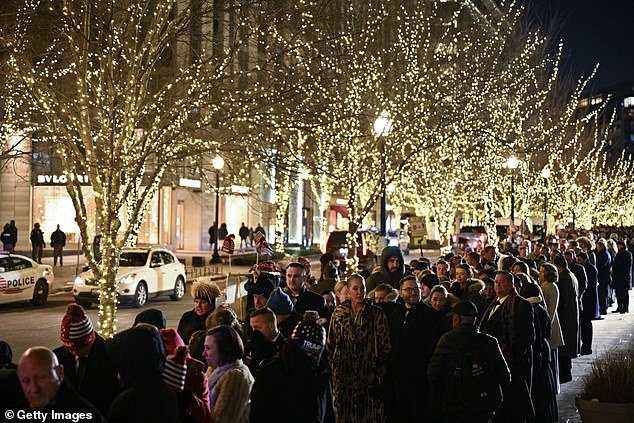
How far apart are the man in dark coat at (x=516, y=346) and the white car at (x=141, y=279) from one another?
1545cm

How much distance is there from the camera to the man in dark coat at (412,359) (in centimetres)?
910

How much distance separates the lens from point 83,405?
15.3ft

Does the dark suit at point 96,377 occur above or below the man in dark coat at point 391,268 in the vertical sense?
below

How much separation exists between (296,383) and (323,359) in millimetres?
737

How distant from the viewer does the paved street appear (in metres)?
13.4

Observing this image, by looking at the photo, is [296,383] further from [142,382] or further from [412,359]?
[412,359]

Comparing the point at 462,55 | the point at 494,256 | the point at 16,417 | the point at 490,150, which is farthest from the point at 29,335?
the point at 490,150

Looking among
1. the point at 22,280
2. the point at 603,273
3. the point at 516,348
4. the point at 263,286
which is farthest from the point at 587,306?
the point at 22,280

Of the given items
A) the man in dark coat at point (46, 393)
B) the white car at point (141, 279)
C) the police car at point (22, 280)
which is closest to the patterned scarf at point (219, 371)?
the man in dark coat at point (46, 393)

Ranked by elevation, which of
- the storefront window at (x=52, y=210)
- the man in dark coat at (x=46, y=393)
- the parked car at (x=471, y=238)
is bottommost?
the man in dark coat at (x=46, y=393)

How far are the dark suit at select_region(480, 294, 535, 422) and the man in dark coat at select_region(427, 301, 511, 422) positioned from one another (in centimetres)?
136

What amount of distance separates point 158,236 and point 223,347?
46980 millimetres

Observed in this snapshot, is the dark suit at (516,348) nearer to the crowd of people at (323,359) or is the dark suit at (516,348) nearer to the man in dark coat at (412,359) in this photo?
the crowd of people at (323,359)

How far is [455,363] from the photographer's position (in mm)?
7766
